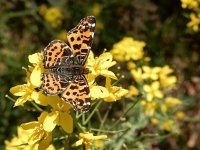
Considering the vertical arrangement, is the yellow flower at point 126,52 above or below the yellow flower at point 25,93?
above

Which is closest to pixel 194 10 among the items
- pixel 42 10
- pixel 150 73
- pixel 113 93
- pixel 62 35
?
pixel 150 73

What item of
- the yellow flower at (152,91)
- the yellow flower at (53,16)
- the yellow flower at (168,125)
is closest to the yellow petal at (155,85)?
the yellow flower at (152,91)

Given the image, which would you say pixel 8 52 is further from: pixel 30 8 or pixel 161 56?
pixel 161 56


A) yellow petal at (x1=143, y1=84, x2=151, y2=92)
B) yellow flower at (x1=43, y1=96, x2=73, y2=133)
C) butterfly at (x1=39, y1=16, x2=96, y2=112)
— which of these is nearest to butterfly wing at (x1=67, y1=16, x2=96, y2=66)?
butterfly at (x1=39, y1=16, x2=96, y2=112)

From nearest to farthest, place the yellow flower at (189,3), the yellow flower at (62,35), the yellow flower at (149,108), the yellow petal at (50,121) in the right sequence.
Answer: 1. the yellow petal at (50,121)
2. the yellow flower at (189,3)
3. the yellow flower at (149,108)
4. the yellow flower at (62,35)

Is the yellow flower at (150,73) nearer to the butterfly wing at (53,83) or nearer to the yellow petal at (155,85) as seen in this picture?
the yellow petal at (155,85)

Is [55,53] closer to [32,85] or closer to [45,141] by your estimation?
[32,85]
